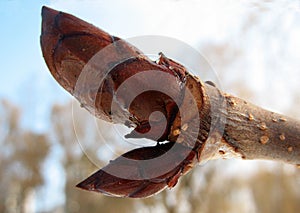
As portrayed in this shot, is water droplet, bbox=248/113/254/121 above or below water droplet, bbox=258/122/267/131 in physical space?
above

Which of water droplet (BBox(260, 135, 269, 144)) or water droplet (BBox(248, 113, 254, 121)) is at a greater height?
water droplet (BBox(248, 113, 254, 121))

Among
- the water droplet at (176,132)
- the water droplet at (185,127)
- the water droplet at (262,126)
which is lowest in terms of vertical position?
the water droplet at (176,132)

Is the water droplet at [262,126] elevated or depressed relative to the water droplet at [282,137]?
elevated

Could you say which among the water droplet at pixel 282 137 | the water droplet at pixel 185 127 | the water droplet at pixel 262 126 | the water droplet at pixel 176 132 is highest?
the water droplet at pixel 262 126

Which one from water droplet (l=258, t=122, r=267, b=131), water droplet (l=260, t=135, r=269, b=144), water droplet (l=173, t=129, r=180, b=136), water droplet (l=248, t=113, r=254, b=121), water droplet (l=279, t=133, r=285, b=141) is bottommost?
water droplet (l=173, t=129, r=180, b=136)

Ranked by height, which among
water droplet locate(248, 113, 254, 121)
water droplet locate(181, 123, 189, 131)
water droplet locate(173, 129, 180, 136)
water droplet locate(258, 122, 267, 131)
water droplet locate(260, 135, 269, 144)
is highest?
water droplet locate(248, 113, 254, 121)

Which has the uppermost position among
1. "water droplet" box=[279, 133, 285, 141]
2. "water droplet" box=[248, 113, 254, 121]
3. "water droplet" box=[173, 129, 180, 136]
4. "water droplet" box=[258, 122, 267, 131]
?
"water droplet" box=[248, 113, 254, 121]

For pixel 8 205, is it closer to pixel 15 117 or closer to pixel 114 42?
pixel 15 117

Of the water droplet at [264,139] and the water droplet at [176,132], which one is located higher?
the water droplet at [264,139]

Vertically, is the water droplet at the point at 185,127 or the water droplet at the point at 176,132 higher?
the water droplet at the point at 185,127
